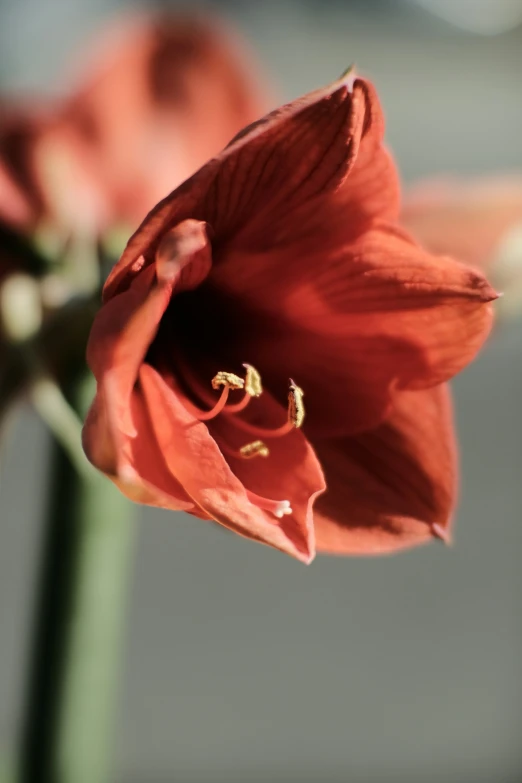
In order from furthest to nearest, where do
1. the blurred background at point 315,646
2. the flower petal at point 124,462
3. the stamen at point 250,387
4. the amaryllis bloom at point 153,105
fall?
the blurred background at point 315,646 → the amaryllis bloom at point 153,105 → the stamen at point 250,387 → the flower petal at point 124,462

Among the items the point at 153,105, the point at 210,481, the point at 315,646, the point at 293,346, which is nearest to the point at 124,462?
the point at 210,481

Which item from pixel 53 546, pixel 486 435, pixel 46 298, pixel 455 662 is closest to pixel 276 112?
pixel 46 298

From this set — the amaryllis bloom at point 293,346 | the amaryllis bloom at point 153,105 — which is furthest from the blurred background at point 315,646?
the amaryllis bloom at point 293,346

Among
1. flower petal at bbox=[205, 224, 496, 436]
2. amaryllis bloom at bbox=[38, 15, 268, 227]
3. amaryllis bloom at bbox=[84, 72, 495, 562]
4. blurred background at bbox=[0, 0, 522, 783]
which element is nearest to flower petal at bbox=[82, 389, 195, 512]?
amaryllis bloom at bbox=[84, 72, 495, 562]

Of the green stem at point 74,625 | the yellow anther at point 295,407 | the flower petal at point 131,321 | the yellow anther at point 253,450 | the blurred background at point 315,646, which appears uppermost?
the flower petal at point 131,321

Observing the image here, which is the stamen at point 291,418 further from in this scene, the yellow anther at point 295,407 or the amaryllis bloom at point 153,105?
the amaryllis bloom at point 153,105

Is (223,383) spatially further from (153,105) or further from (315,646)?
(315,646)

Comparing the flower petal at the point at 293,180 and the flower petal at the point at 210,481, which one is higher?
the flower petal at the point at 293,180
